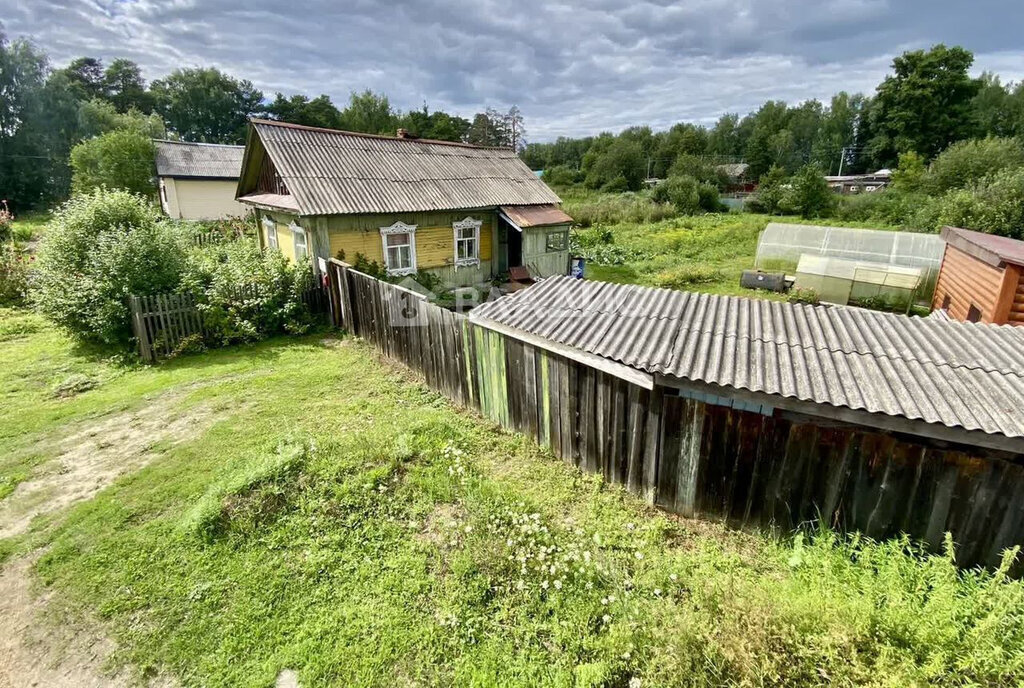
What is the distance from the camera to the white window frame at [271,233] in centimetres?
1425

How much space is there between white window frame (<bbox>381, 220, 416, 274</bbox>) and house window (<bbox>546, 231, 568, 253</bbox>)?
490 cm

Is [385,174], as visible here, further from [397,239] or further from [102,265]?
[102,265]

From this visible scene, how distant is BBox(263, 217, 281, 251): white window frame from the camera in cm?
1425

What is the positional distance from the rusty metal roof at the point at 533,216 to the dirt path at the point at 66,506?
10.2 m

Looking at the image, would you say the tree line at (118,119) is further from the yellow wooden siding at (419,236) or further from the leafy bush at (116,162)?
the yellow wooden siding at (419,236)

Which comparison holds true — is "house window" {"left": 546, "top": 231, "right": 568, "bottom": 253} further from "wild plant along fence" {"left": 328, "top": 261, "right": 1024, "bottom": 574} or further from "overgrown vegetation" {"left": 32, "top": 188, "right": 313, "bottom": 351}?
"wild plant along fence" {"left": 328, "top": 261, "right": 1024, "bottom": 574}

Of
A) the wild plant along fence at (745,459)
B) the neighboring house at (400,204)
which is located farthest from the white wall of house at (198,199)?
the wild plant along fence at (745,459)

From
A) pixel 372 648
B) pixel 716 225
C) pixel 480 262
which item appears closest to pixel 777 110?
pixel 716 225

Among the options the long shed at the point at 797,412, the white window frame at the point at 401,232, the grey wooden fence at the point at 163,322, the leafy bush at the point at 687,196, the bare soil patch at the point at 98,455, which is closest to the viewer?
the long shed at the point at 797,412

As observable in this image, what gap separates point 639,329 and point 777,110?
92063 millimetres

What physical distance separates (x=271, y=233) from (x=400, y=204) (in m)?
5.16

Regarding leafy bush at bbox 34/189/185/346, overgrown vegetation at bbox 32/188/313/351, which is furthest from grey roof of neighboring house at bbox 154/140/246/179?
overgrown vegetation at bbox 32/188/313/351

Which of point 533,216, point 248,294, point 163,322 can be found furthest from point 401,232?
point 163,322

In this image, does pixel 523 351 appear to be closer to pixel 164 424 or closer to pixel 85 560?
pixel 85 560
